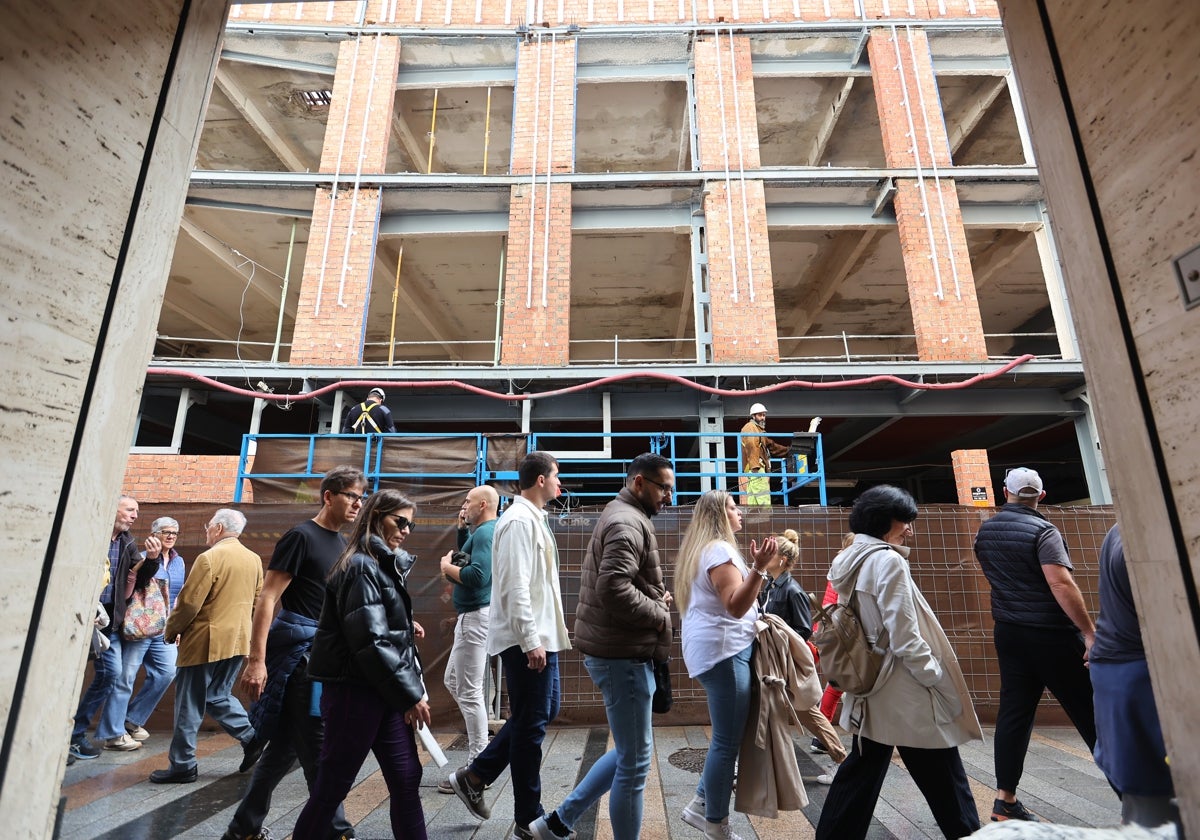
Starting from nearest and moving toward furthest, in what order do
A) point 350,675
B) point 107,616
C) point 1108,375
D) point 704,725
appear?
point 1108,375 < point 350,675 < point 107,616 < point 704,725

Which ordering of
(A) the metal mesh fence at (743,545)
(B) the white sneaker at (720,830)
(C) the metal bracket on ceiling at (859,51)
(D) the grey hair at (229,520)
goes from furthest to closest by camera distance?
(C) the metal bracket on ceiling at (859,51) → (A) the metal mesh fence at (743,545) → (D) the grey hair at (229,520) → (B) the white sneaker at (720,830)

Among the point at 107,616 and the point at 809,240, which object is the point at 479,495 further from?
the point at 809,240

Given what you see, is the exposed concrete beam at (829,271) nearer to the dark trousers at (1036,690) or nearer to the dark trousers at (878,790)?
the dark trousers at (1036,690)

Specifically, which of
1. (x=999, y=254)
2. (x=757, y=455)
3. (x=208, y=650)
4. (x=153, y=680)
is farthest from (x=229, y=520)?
(x=999, y=254)

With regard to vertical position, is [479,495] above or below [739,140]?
below

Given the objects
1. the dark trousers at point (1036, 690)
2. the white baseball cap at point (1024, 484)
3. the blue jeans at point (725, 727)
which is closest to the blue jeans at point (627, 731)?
the blue jeans at point (725, 727)

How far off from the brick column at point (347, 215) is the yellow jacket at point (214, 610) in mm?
6421

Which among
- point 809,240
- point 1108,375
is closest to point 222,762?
point 1108,375

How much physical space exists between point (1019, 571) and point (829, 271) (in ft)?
40.5

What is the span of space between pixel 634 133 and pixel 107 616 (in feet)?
43.7

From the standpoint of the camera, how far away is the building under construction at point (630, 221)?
10.5 meters

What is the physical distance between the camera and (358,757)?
2.57 meters

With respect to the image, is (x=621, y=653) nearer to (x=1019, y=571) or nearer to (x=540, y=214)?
(x=1019, y=571)

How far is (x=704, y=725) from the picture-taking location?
616cm
